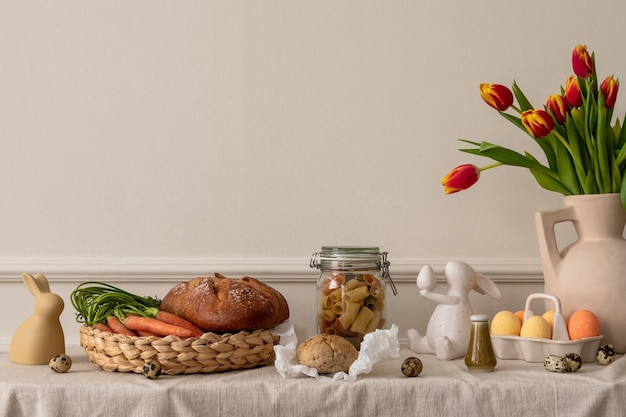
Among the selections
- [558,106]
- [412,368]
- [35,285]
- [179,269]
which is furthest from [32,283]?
[558,106]

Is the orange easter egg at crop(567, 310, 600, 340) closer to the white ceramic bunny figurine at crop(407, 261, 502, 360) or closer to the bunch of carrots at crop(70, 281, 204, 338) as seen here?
the white ceramic bunny figurine at crop(407, 261, 502, 360)

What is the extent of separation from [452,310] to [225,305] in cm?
46

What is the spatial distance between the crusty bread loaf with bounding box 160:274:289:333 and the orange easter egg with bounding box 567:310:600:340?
54 centimetres

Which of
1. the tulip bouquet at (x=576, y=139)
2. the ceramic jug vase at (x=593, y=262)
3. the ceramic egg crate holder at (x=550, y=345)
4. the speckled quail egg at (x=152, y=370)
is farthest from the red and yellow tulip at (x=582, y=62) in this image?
the speckled quail egg at (x=152, y=370)

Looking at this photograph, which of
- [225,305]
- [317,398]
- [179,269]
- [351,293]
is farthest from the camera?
[179,269]

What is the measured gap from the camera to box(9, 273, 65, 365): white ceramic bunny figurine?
136cm

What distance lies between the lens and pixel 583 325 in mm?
1343

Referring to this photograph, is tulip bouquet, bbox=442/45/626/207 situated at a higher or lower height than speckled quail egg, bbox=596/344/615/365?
higher

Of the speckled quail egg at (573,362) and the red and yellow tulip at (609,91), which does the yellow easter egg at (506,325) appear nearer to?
the speckled quail egg at (573,362)

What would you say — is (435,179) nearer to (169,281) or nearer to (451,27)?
(451,27)

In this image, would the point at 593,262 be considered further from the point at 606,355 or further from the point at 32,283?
the point at 32,283

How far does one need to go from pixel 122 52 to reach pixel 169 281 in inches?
21.5

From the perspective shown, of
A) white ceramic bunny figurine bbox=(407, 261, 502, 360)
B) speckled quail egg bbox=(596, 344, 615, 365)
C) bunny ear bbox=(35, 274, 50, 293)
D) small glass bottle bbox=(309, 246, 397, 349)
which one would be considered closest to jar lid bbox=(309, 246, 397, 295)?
small glass bottle bbox=(309, 246, 397, 349)

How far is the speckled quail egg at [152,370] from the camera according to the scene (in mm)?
1213
